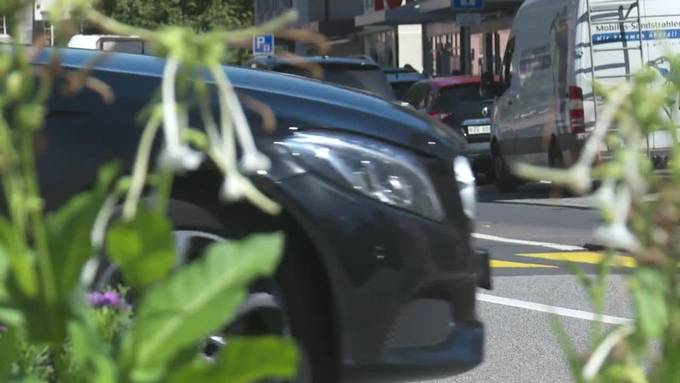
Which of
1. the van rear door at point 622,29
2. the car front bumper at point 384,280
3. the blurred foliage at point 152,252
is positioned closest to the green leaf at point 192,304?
the blurred foliage at point 152,252

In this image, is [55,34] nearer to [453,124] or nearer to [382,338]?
[382,338]

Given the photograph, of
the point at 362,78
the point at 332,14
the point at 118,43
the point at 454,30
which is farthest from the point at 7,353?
the point at 332,14

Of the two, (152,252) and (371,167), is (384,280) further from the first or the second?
(152,252)

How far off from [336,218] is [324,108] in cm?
37

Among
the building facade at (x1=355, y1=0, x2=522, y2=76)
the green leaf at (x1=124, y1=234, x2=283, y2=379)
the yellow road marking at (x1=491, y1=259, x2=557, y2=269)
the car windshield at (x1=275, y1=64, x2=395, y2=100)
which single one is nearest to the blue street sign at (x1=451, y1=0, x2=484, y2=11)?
the building facade at (x1=355, y1=0, x2=522, y2=76)

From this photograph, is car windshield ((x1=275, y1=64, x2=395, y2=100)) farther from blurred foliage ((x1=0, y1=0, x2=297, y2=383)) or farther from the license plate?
blurred foliage ((x1=0, y1=0, x2=297, y2=383))

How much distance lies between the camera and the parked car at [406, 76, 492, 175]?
24703 mm

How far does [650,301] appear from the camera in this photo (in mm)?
975

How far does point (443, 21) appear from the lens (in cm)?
5069

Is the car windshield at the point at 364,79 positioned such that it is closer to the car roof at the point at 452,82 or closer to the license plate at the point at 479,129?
the car roof at the point at 452,82

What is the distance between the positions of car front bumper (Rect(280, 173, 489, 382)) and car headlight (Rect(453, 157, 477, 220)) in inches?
12.1

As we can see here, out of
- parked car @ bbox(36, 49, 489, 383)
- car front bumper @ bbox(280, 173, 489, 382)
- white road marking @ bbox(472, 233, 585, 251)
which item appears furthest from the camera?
white road marking @ bbox(472, 233, 585, 251)

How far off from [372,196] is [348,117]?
25cm

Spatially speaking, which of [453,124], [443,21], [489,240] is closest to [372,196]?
[489,240]
